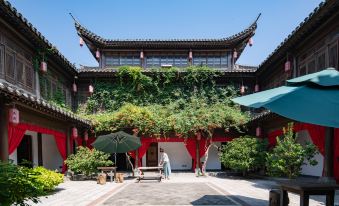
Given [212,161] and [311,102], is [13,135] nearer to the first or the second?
[311,102]

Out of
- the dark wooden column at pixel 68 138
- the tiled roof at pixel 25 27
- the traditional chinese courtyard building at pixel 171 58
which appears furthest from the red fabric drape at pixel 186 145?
the tiled roof at pixel 25 27

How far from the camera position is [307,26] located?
10.7 metres

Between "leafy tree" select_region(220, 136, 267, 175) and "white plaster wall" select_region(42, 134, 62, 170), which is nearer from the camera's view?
"leafy tree" select_region(220, 136, 267, 175)

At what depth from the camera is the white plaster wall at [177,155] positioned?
62.3 feet

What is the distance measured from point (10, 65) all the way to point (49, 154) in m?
6.82

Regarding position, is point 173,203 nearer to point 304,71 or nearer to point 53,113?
point 53,113

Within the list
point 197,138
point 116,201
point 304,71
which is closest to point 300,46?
point 304,71

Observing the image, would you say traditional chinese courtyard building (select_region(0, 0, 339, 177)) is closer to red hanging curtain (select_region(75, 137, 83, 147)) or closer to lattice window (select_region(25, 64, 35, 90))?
lattice window (select_region(25, 64, 35, 90))

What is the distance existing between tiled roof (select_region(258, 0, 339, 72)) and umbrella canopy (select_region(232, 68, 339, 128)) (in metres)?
5.59

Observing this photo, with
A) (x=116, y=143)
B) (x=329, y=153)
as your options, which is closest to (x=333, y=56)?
(x=329, y=153)

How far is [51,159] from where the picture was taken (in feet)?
54.3

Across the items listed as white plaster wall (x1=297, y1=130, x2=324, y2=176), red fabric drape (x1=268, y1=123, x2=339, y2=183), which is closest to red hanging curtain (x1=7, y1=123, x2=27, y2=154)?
red fabric drape (x1=268, y1=123, x2=339, y2=183)

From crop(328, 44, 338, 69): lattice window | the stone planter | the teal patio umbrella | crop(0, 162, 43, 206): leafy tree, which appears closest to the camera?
crop(0, 162, 43, 206): leafy tree

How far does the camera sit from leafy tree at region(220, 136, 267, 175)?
1334cm
